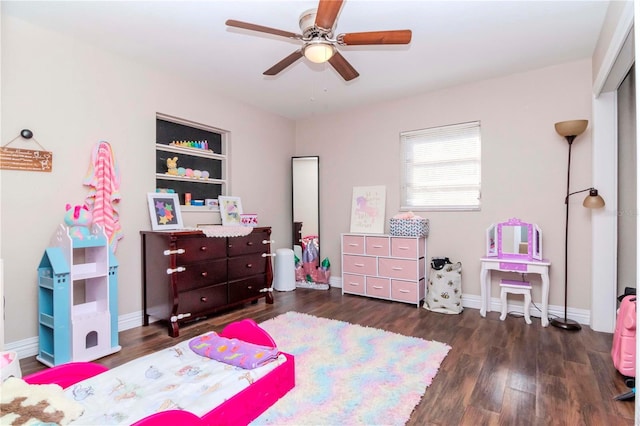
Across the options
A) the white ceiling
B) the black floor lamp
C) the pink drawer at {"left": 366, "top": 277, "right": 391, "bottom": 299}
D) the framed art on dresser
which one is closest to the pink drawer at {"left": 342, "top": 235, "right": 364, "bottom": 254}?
the framed art on dresser

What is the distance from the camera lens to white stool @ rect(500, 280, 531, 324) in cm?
331

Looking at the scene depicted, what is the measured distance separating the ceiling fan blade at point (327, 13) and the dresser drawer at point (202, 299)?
2.55 meters

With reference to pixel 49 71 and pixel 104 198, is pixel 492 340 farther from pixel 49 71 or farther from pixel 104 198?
pixel 49 71

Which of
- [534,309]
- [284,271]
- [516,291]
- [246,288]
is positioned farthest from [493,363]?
[284,271]

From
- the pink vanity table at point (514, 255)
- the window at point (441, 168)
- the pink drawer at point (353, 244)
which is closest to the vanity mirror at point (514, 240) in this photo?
the pink vanity table at point (514, 255)

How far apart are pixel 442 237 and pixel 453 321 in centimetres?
109

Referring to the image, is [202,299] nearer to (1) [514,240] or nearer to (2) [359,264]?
(2) [359,264]

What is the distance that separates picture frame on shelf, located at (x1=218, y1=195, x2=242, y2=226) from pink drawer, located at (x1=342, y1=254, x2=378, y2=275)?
147 cm

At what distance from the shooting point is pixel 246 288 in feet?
12.6

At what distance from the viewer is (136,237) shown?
3340mm

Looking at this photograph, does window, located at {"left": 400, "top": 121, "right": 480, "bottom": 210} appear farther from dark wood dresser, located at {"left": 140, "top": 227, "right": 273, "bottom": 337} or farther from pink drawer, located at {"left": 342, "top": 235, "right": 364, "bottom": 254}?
dark wood dresser, located at {"left": 140, "top": 227, "right": 273, "bottom": 337}

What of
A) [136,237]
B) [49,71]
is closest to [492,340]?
[136,237]

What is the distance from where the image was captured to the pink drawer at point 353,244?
172 inches

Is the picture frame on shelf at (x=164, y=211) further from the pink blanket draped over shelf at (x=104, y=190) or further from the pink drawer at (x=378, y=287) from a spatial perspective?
the pink drawer at (x=378, y=287)
